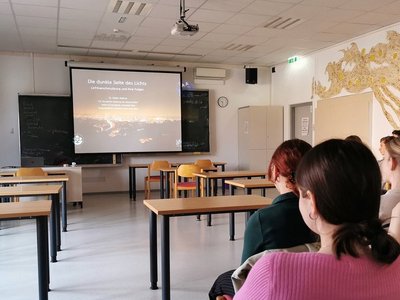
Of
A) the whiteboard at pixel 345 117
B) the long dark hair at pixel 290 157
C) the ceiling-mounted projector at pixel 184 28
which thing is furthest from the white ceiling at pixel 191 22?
the long dark hair at pixel 290 157

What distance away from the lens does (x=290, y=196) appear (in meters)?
1.39

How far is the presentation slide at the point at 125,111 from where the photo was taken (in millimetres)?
7629

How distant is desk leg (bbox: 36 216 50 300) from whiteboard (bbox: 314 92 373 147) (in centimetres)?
498

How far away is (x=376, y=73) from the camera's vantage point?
19.8ft

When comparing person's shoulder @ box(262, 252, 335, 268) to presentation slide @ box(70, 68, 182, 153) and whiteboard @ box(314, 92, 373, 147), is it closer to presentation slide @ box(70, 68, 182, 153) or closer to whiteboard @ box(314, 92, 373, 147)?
whiteboard @ box(314, 92, 373, 147)

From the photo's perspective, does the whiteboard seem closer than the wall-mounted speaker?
Yes

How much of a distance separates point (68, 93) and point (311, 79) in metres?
5.24

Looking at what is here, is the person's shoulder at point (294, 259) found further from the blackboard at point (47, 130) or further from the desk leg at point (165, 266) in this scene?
the blackboard at point (47, 130)

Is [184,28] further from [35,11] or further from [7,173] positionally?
[7,173]

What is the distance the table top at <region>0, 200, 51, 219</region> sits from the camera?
7.51ft

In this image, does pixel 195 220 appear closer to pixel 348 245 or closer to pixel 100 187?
pixel 100 187

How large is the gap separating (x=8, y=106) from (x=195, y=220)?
478cm

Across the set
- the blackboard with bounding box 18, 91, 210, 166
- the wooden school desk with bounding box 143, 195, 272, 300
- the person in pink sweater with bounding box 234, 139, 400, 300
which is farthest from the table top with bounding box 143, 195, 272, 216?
the blackboard with bounding box 18, 91, 210, 166

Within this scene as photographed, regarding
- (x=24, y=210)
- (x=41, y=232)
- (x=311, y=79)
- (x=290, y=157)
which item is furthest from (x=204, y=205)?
(x=311, y=79)
